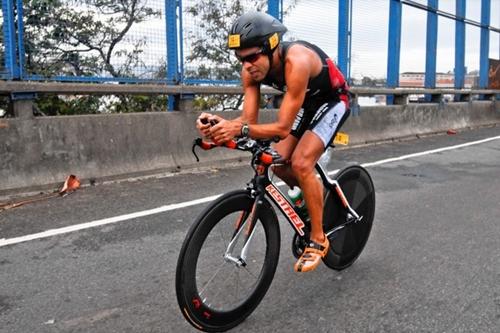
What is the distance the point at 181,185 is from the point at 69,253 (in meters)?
2.54

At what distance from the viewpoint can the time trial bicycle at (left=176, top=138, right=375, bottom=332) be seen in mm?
2760

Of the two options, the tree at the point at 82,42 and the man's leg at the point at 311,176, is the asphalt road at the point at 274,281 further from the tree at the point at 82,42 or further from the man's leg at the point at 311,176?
the tree at the point at 82,42

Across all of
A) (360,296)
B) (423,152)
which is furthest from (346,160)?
(360,296)

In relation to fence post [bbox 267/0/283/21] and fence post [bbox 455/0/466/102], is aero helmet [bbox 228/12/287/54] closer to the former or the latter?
fence post [bbox 267/0/283/21]

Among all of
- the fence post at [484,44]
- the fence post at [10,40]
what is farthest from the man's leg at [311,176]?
the fence post at [484,44]

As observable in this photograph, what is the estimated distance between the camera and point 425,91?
541 inches

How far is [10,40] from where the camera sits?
6.01 metres

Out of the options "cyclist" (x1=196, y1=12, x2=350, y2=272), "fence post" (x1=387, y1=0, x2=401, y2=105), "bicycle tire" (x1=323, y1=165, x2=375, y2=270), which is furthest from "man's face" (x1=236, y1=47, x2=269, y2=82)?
"fence post" (x1=387, y1=0, x2=401, y2=105)

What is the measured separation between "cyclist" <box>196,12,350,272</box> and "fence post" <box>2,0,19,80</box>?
3817 mm

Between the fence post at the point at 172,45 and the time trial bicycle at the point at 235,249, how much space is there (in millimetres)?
4877

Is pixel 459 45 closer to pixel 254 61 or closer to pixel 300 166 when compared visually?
pixel 300 166

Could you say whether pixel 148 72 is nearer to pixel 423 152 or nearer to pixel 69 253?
pixel 69 253

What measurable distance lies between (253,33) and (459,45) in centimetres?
1580

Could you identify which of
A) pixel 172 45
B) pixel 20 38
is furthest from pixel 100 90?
pixel 172 45
